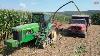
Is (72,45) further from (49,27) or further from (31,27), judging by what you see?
(31,27)

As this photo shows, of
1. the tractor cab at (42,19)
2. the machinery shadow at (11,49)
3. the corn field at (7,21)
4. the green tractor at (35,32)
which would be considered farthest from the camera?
the corn field at (7,21)

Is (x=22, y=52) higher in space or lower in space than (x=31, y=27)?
lower

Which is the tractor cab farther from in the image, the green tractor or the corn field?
the corn field

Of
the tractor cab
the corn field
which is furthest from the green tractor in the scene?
the corn field

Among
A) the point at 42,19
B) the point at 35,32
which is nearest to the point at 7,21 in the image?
the point at 42,19

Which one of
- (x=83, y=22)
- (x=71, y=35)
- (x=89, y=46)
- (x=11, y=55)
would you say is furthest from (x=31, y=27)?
(x=83, y=22)

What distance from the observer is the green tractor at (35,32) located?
1167 cm

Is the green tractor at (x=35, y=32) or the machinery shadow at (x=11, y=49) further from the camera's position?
the machinery shadow at (x=11, y=49)

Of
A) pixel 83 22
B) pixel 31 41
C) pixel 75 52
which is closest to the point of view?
pixel 75 52

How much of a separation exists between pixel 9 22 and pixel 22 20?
272 centimetres

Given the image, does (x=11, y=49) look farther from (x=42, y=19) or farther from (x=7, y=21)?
(x=7, y=21)

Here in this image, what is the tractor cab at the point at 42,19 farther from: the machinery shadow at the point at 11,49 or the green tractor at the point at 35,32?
the machinery shadow at the point at 11,49

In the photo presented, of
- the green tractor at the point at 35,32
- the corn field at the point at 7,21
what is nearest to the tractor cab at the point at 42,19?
the green tractor at the point at 35,32

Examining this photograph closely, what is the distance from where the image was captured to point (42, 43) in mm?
12875
